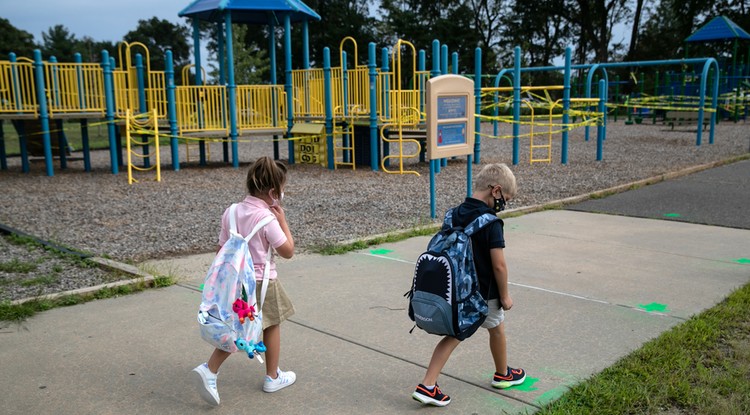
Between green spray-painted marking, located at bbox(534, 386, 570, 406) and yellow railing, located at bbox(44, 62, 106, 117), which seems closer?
green spray-painted marking, located at bbox(534, 386, 570, 406)

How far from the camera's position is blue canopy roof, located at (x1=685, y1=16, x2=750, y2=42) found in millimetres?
29047

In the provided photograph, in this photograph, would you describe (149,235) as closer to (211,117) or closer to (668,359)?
(668,359)

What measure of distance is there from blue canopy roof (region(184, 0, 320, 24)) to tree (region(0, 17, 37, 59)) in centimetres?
4614

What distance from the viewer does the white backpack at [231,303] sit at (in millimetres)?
2846

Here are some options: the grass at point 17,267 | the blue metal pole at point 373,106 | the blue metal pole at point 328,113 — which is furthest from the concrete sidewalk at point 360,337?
the blue metal pole at point 328,113

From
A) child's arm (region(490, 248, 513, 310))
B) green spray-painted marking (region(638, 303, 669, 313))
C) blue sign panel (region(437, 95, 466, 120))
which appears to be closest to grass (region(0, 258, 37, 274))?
child's arm (region(490, 248, 513, 310))

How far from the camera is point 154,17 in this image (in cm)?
6800

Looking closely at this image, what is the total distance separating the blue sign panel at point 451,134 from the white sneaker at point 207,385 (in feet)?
15.8

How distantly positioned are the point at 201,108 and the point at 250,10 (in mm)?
3028

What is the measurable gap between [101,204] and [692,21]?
45.4 meters

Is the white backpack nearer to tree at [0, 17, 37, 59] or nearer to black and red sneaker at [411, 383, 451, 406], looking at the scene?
black and red sneaker at [411, 383, 451, 406]

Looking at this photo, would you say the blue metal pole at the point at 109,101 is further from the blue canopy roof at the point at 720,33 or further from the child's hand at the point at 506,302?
the blue canopy roof at the point at 720,33

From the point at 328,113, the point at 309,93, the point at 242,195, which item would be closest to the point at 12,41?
the point at 309,93

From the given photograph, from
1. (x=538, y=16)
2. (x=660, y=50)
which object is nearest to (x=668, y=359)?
(x=538, y=16)
